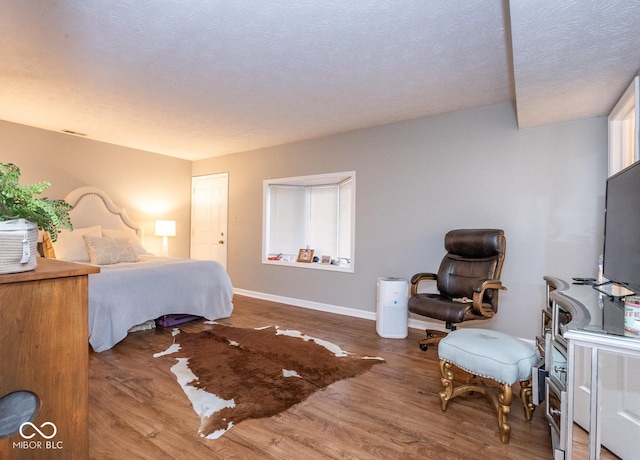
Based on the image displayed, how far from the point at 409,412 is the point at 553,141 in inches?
112

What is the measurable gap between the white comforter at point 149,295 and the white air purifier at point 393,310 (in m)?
1.92

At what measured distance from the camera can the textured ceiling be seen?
192 cm

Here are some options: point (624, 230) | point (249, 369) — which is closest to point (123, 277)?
point (249, 369)

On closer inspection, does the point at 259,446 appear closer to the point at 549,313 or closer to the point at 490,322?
the point at 549,313

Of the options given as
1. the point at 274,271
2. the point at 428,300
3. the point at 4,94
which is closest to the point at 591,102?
the point at 428,300

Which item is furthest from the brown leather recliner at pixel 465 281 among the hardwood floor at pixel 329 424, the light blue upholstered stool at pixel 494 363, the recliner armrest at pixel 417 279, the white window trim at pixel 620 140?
the white window trim at pixel 620 140

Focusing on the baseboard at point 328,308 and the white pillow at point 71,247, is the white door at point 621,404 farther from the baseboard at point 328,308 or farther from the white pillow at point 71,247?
the white pillow at point 71,247

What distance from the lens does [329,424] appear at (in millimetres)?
1940

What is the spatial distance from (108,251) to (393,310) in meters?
3.47

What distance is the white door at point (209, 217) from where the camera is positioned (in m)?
5.95

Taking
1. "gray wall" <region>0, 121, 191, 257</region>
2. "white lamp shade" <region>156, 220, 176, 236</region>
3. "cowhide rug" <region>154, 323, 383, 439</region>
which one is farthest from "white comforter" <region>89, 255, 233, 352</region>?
"gray wall" <region>0, 121, 191, 257</region>

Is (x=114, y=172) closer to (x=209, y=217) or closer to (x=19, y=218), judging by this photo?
(x=209, y=217)

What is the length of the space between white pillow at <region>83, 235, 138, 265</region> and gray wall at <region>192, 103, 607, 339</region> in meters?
2.06

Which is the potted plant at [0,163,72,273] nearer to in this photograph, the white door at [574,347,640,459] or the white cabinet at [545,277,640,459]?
the white cabinet at [545,277,640,459]
